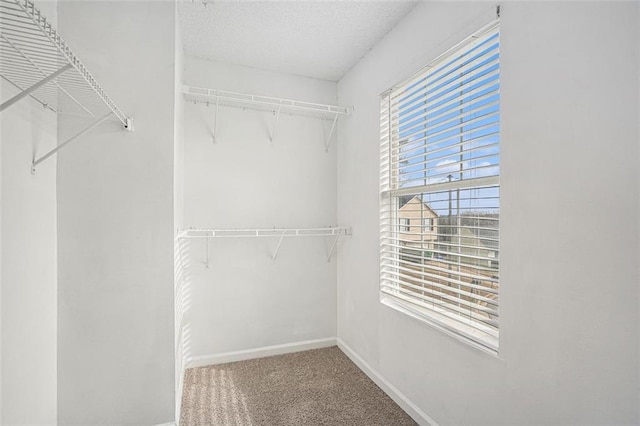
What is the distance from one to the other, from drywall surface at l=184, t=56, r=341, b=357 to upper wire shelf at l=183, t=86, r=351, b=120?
0.05m

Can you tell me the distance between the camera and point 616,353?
0.99 m

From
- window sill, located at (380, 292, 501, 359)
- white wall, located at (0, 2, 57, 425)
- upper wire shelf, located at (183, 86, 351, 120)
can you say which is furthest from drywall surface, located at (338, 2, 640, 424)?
white wall, located at (0, 2, 57, 425)

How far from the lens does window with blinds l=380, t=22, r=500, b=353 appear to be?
1472 mm

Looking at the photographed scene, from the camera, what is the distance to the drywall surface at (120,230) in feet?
5.32

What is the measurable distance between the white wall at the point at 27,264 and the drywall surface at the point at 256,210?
1.00 metres

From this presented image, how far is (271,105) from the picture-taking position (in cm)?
269

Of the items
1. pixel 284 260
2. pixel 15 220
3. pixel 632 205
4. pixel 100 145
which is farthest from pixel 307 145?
pixel 632 205

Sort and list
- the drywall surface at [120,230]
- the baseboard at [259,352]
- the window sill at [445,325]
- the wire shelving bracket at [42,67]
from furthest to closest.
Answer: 1. the baseboard at [259,352]
2. the drywall surface at [120,230]
3. the window sill at [445,325]
4. the wire shelving bracket at [42,67]

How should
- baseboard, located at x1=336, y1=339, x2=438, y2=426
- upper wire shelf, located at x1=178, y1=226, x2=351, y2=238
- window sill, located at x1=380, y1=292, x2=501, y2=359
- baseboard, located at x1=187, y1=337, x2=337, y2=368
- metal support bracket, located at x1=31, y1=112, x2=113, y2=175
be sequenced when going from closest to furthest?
1. metal support bracket, located at x1=31, y1=112, x2=113, y2=175
2. window sill, located at x1=380, y1=292, x2=501, y2=359
3. baseboard, located at x1=336, y1=339, x2=438, y2=426
4. upper wire shelf, located at x1=178, y1=226, x2=351, y2=238
5. baseboard, located at x1=187, y1=337, x2=337, y2=368

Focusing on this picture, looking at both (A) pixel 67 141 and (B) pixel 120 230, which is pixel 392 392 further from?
(A) pixel 67 141

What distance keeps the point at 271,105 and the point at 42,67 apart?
1.62 m

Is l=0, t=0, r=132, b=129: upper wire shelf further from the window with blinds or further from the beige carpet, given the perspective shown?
the beige carpet

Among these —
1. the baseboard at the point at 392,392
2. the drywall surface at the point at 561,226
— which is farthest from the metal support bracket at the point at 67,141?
the baseboard at the point at 392,392

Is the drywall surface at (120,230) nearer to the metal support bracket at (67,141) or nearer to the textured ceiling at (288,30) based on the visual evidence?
the metal support bracket at (67,141)
